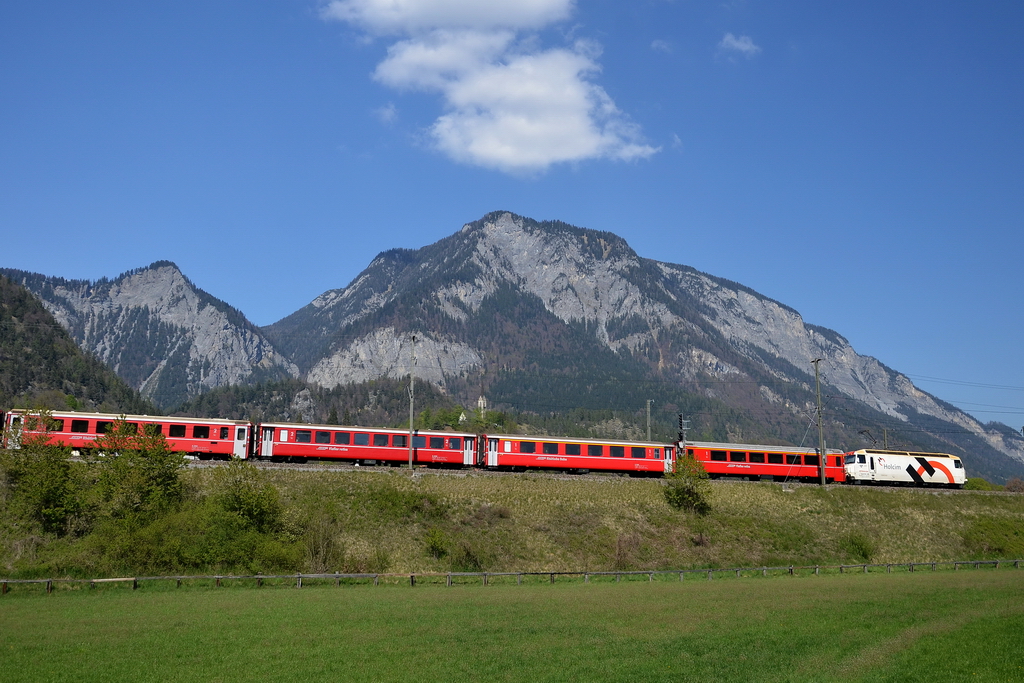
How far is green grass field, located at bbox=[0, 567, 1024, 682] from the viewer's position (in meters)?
21.4

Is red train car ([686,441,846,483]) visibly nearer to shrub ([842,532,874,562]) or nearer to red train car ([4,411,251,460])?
shrub ([842,532,874,562])

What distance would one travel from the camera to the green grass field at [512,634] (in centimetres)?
2141

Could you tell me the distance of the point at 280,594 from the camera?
35.1 meters

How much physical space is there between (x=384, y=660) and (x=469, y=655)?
8.55ft

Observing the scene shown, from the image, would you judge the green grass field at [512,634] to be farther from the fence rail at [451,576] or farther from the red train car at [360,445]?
the red train car at [360,445]

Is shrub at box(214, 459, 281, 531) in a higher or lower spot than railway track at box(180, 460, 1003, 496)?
lower

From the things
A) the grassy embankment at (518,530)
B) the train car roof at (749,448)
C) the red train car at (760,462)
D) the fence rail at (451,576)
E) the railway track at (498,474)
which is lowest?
the fence rail at (451,576)

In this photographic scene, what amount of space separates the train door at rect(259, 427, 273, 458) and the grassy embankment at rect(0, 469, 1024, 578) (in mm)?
5335

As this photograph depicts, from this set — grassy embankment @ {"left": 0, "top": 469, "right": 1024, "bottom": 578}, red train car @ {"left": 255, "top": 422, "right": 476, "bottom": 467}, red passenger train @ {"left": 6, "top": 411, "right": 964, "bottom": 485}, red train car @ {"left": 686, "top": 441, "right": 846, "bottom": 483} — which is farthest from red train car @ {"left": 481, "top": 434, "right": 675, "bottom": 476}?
red train car @ {"left": 686, "top": 441, "right": 846, "bottom": 483}

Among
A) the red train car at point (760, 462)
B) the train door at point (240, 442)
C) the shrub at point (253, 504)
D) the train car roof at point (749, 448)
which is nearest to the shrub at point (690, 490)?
the red train car at point (760, 462)

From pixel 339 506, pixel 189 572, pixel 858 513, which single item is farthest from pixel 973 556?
pixel 189 572

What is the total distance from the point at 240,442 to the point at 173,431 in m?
4.81

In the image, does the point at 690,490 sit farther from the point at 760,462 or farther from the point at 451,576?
the point at 451,576

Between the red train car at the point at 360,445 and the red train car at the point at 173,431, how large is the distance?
6.70ft
